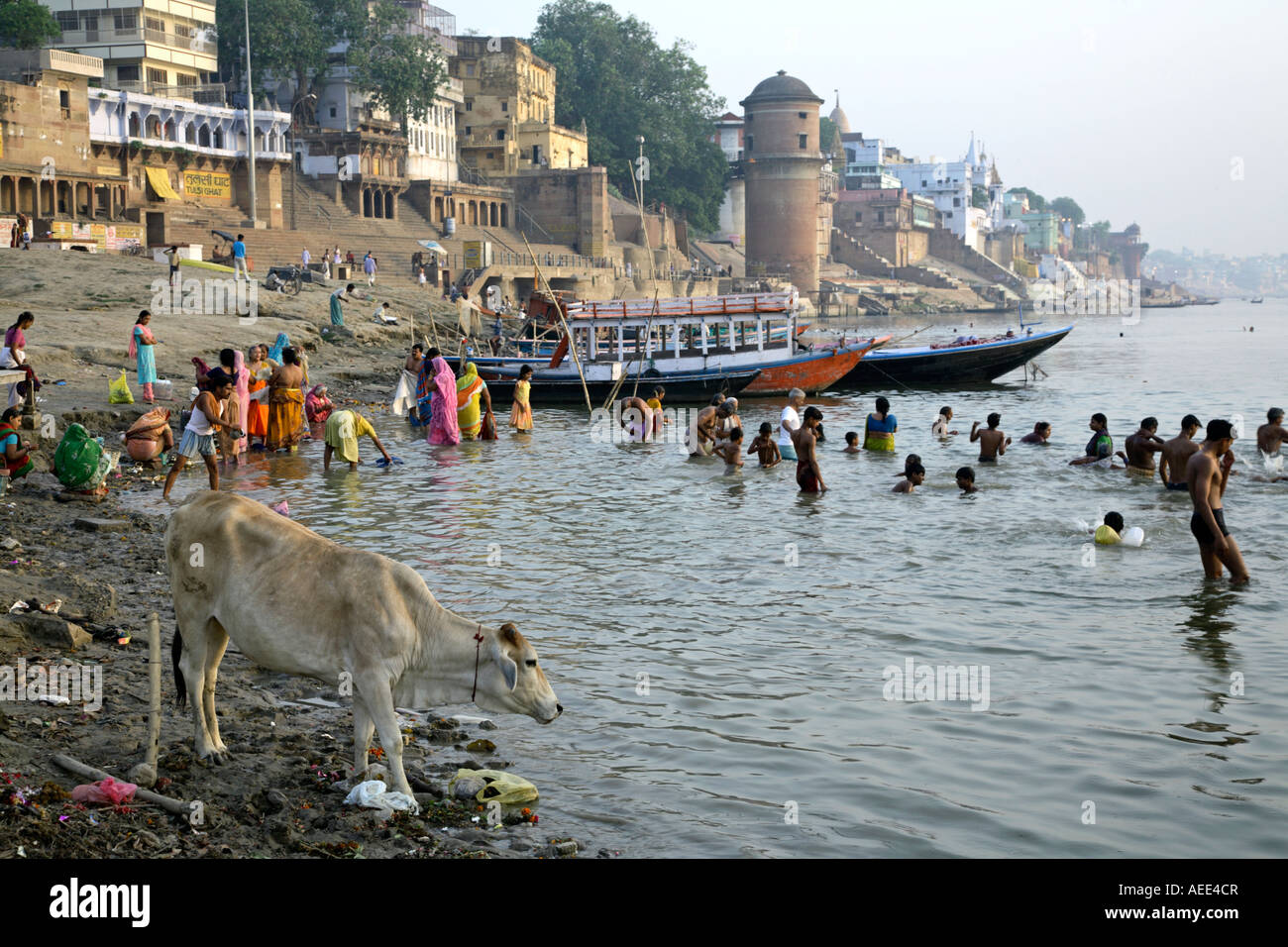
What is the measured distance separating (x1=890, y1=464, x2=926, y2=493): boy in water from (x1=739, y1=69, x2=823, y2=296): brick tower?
66.6 m

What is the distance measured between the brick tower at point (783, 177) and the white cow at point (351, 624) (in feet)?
254

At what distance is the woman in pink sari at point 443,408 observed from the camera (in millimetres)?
19594

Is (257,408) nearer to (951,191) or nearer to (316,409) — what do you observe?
(316,409)

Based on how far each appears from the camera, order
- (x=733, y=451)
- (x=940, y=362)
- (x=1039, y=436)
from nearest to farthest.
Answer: (x=733, y=451) < (x=1039, y=436) < (x=940, y=362)

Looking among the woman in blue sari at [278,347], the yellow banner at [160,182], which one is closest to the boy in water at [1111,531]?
the woman in blue sari at [278,347]

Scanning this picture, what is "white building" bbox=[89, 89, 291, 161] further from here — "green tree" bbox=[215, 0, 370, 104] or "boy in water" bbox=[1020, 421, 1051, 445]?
"boy in water" bbox=[1020, 421, 1051, 445]

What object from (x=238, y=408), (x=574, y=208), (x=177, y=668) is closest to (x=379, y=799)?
(x=177, y=668)

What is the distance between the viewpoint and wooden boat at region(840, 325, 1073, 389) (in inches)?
1259

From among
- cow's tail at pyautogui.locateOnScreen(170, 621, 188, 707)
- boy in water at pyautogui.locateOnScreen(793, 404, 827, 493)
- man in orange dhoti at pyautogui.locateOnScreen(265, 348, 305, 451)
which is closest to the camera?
cow's tail at pyautogui.locateOnScreen(170, 621, 188, 707)

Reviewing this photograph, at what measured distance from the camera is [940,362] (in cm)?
3209

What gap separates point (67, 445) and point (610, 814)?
363 inches

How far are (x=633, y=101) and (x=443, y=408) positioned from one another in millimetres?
69411

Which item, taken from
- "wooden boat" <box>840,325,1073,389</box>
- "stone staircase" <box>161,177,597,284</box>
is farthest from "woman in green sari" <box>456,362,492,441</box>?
"stone staircase" <box>161,177,597,284</box>
